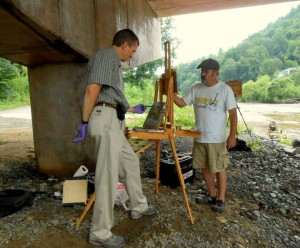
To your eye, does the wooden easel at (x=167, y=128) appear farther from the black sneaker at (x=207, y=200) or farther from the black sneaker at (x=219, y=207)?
the black sneaker at (x=207, y=200)

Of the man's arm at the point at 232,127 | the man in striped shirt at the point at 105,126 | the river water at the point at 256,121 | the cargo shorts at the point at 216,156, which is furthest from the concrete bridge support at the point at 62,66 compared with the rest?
the river water at the point at 256,121

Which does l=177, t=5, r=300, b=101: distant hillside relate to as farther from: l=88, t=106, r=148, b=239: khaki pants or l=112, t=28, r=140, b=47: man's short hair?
l=88, t=106, r=148, b=239: khaki pants

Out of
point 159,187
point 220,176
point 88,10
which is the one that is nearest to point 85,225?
point 159,187

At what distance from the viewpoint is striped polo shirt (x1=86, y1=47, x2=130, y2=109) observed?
2.66 meters

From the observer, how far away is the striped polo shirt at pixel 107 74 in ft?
8.74

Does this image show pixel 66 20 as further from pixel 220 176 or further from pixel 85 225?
pixel 220 176

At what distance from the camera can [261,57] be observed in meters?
65.7

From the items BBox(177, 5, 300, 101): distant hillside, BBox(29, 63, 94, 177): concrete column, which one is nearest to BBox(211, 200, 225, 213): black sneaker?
BBox(29, 63, 94, 177): concrete column

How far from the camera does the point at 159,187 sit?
445 cm

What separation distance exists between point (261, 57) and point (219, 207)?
227ft

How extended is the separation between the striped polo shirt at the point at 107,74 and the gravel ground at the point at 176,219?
58.6 inches

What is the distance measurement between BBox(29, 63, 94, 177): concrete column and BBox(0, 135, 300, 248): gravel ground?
39cm

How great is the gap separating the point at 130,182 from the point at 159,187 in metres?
1.34

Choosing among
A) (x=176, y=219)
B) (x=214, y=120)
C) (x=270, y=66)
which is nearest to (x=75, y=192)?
(x=176, y=219)
